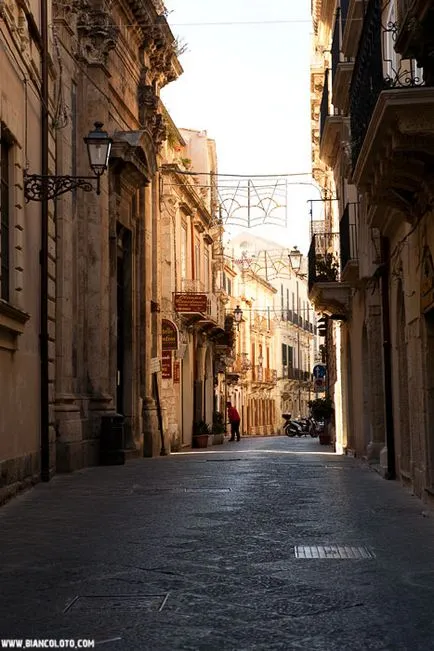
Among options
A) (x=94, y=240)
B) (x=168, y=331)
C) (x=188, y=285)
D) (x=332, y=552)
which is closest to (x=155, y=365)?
(x=168, y=331)

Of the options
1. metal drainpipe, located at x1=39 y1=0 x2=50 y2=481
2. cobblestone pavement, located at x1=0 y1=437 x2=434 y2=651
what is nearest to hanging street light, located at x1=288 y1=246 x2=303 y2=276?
metal drainpipe, located at x1=39 y1=0 x2=50 y2=481

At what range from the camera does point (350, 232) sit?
22.1 meters

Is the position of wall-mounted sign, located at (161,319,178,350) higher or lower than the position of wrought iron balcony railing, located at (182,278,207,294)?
lower

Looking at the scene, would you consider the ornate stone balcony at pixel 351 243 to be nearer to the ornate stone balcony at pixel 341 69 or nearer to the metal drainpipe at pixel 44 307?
the ornate stone balcony at pixel 341 69

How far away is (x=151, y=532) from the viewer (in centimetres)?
981

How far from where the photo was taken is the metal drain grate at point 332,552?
8430 mm

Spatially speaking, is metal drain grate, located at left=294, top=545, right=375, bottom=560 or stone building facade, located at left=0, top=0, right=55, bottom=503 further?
stone building facade, located at left=0, top=0, right=55, bottom=503

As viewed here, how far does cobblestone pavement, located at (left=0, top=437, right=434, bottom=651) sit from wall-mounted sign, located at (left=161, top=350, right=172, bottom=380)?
17.3 metres

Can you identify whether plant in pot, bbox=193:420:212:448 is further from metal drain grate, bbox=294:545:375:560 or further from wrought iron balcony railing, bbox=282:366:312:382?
wrought iron balcony railing, bbox=282:366:312:382

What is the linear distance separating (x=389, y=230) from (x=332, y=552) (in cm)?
755

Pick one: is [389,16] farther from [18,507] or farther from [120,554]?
[120,554]

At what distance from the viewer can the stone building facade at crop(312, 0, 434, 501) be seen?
9.88 metres

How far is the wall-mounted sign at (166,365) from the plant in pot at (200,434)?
5303 mm

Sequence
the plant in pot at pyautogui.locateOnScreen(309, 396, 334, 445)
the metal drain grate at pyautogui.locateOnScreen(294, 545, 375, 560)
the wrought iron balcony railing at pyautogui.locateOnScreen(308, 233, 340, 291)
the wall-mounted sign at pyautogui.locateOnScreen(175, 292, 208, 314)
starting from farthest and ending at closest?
the plant in pot at pyautogui.locateOnScreen(309, 396, 334, 445), the wall-mounted sign at pyautogui.locateOnScreen(175, 292, 208, 314), the wrought iron balcony railing at pyautogui.locateOnScreen(308, 233, 340, 291), the metal drain grate at pyautogui.locateOnScreen(294, 545, 375, 560)
